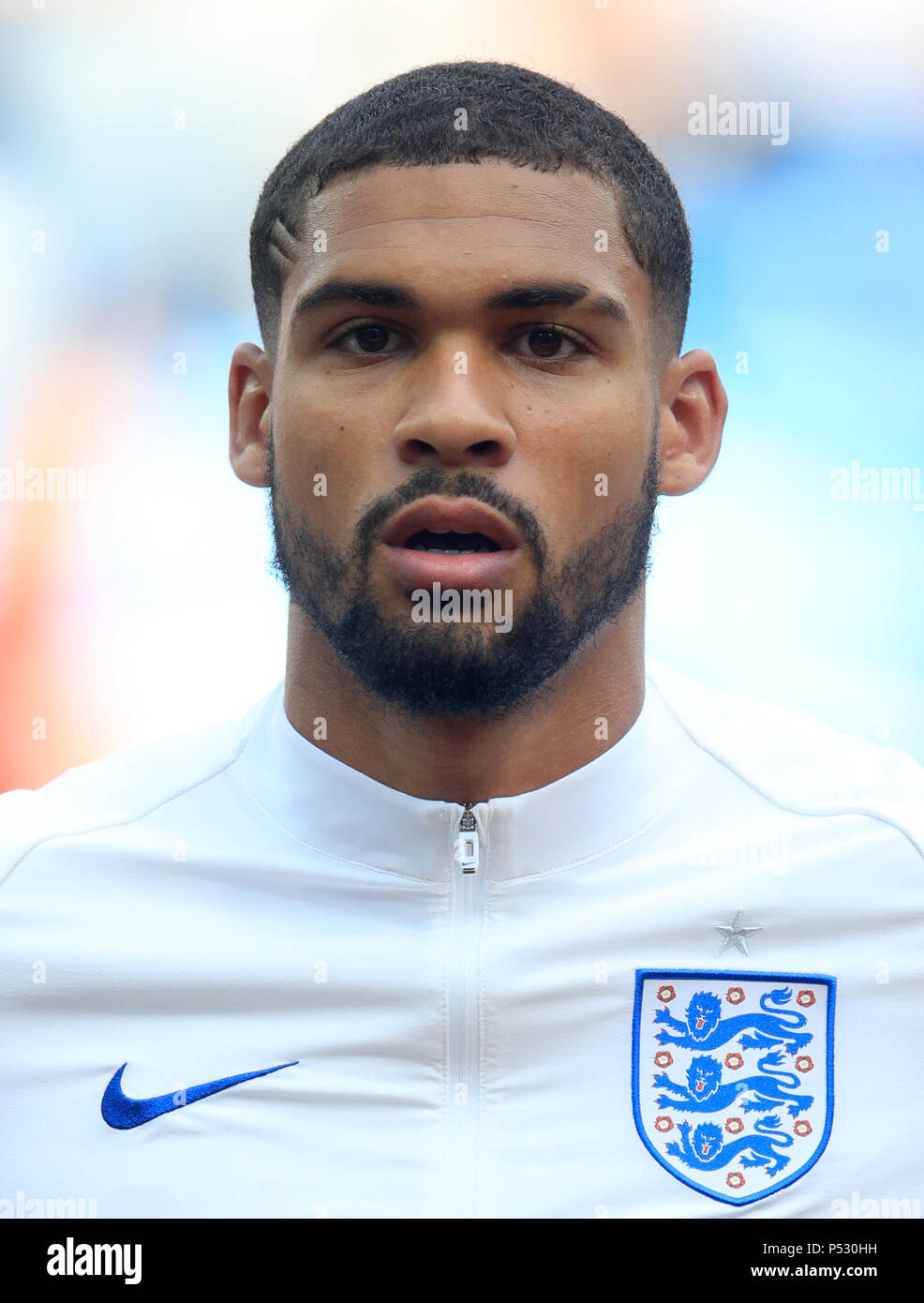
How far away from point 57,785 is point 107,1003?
67cm

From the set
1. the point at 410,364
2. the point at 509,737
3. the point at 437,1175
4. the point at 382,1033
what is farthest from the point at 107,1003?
the point at 410,364

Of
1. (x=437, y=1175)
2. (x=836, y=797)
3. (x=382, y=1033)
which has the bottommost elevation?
(x=437, y=1175)

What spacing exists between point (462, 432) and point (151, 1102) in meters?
1.57

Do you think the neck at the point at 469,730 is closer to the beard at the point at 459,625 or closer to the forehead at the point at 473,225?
the beard at the point at 459,625

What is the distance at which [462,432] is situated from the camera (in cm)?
310

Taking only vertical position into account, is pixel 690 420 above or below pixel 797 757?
above

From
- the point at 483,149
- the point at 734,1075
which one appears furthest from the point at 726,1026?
the point at 483,149

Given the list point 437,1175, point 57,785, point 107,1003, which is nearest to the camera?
point 437,1175

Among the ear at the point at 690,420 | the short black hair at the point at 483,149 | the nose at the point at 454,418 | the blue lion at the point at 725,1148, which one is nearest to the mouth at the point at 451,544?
the nose at the point at 454,418

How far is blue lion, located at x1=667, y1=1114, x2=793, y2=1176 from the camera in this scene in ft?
10.3

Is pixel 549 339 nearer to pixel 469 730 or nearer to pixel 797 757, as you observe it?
pixel 469 730

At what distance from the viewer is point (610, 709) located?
3566 millimetres

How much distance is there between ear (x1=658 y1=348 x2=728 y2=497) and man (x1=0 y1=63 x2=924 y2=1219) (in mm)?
105

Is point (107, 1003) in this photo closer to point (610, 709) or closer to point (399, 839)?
point (399, 839)
